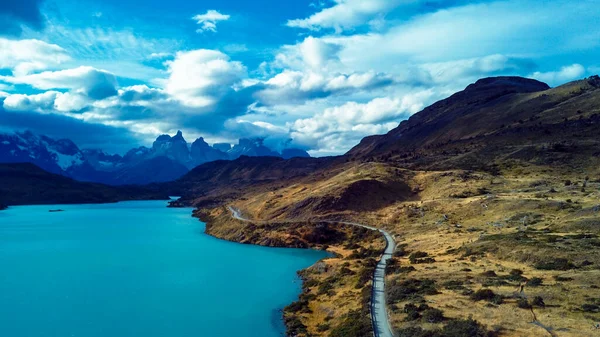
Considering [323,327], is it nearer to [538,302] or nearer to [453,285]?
[453,285]

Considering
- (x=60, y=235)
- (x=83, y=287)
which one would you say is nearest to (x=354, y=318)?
(x=83, y=287)

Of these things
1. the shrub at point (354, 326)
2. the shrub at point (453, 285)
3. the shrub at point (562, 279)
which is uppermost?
the shrub at point (562, 279)

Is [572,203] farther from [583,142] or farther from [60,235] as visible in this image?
[60,235]

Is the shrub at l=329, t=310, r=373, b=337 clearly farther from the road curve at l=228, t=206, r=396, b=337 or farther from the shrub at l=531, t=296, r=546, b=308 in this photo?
the shrub at l=531, t=296, r=546, b=308

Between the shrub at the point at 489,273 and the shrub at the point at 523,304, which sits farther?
the shrub at the point at 489,273

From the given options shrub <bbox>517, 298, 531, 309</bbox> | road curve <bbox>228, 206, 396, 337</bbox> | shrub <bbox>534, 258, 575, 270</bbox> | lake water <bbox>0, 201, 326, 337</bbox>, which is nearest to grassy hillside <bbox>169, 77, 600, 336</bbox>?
shrub <bbox>517, 298, 531, 309</bbox>

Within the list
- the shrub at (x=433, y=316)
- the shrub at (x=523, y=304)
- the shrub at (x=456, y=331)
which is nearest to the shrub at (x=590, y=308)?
the shrub at (x=523, y=304)

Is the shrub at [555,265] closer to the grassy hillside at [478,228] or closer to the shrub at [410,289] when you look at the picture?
the grassy hillside at [478,228]

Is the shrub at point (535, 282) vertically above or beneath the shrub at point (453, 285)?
above
